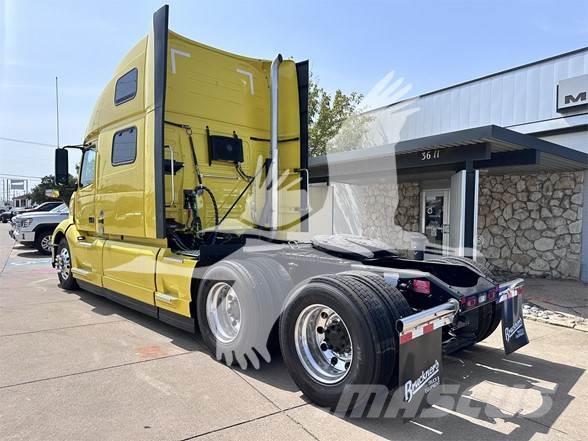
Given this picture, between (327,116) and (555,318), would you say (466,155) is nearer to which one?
(555,318)

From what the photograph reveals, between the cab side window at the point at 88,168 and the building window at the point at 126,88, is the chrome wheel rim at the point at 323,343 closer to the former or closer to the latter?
the building window at the point at 126,88

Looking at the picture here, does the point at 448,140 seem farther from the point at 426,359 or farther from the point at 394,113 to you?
the point at 394,113

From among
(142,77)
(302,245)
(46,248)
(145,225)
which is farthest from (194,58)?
(46,248)

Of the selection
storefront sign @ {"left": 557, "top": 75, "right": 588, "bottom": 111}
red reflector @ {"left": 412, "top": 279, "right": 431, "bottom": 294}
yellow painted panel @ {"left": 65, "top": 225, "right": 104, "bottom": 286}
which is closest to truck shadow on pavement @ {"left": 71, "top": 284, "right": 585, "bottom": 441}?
red reflector @ {"left": 412, "top": 279, "right": 431, "bottom": 294}

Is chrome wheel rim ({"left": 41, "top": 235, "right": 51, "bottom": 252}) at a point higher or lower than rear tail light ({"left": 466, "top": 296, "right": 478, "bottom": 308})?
lower

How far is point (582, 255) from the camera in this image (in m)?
9.13

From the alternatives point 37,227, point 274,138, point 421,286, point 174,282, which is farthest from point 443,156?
point 37,227

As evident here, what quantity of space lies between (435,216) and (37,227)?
12260mm

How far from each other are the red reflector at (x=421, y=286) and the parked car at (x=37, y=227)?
13356 mm

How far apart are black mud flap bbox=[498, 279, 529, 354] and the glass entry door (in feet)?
25.2

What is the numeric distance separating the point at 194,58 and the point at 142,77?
30.6 inches

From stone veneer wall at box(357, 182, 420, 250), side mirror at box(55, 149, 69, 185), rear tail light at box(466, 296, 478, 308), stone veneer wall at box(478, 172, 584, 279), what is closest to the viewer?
rear tail light at box(466, 296, 478, 308)

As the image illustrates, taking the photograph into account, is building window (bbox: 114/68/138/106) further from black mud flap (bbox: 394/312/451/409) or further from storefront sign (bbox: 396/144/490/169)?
storefront sign (bbox: 396/144/490/169)

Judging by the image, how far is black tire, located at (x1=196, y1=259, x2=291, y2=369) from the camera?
3.98 metres
